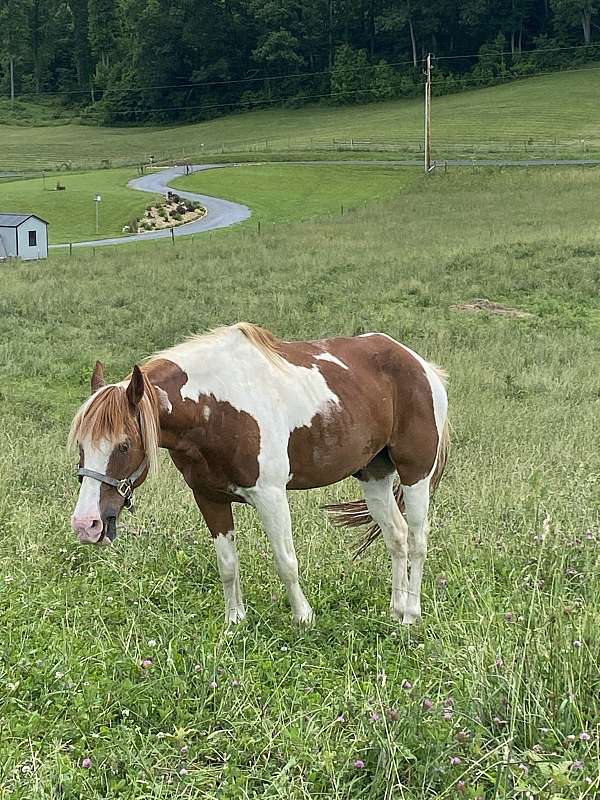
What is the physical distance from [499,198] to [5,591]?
34072 millimetres

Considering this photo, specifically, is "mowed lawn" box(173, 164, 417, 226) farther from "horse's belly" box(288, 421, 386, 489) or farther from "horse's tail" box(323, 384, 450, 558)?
"horse's belly" box(288, 421, 386, 489)

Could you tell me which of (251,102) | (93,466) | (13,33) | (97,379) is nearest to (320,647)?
(93,466)

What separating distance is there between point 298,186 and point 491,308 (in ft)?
107

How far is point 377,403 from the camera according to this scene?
14.8 feet

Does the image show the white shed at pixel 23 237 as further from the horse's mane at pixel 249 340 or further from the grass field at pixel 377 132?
the horse's mane at pixel 249 340

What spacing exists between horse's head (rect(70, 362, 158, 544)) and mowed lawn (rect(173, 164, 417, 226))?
3538 centimetres

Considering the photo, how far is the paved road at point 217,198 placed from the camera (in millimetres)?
38250

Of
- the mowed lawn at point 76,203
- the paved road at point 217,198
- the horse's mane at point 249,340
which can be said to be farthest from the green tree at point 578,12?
the horse's mane at point 249,340

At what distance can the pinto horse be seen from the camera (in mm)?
3711

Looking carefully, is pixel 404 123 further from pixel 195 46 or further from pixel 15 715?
pixel 15 715

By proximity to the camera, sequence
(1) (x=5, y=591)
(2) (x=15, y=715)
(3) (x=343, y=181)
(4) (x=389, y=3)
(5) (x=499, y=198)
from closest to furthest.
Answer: (2) (x=15, y=715) < (1) (x=5, y=591) < (5) (x=499, y=198) < (3) (x=343, y=181) < (4) (x=389, y=3)

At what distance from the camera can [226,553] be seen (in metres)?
4.34

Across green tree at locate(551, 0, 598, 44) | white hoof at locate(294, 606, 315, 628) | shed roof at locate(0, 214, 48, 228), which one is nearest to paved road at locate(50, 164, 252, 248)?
shed roof at locate(0, 214, 48, 228)

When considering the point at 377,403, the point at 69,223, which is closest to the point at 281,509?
the point at 377,403
